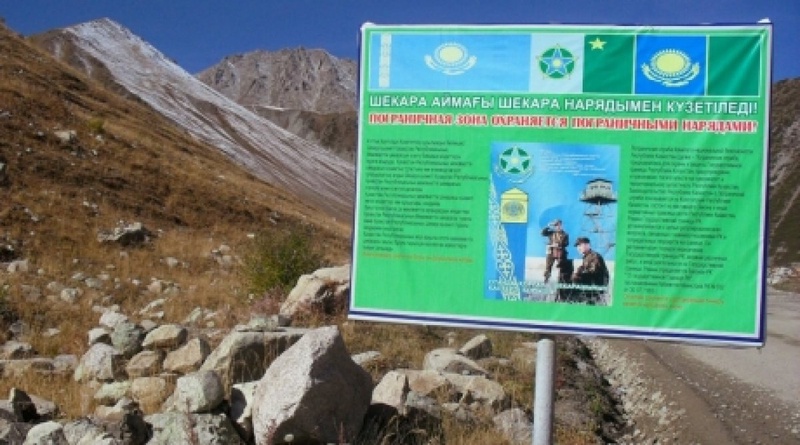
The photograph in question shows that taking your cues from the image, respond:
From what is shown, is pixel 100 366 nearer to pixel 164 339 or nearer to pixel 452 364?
pixel 164 339

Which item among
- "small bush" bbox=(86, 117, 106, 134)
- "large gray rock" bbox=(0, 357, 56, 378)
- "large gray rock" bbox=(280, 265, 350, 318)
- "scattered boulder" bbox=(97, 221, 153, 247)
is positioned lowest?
"large gray rock" bbox=(0, 357, 56, 378)

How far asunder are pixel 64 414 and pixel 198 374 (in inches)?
52.2

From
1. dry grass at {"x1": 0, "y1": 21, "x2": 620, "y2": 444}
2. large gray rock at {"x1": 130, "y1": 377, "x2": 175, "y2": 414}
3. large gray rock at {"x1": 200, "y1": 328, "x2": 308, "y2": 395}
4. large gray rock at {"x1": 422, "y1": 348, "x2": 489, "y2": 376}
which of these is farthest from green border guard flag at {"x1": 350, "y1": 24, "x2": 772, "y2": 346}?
large gray rock at {"x1": 422, "y1": 348, "x2": 489, "y2": 376}

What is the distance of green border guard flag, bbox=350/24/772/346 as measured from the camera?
4.27 m

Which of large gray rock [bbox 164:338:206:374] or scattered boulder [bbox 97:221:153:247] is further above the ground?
scattered boulder [bbox 97:221:153:247]

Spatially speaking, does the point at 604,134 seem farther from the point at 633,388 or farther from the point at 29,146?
the point at 29,146

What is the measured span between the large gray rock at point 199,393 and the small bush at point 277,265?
6383 millimetres

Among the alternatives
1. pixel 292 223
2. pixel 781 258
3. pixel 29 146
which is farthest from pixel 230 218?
pixel 781 258

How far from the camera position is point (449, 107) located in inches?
180

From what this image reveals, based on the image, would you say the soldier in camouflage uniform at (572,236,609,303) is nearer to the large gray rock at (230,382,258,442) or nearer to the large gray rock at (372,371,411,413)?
the large gray rock at (372,371,411,413)

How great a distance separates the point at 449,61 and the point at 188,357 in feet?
13.0

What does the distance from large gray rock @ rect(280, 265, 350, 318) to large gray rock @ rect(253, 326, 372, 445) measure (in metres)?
4.28

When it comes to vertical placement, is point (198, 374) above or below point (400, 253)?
below

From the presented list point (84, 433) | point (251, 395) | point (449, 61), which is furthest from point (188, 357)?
point (449, 61)
